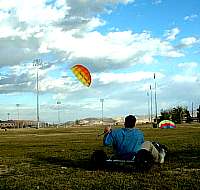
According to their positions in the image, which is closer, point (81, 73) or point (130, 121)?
point (130, 121)

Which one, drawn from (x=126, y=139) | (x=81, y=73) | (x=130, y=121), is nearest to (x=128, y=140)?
(x=126, y=139)

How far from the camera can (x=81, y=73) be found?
32094mm

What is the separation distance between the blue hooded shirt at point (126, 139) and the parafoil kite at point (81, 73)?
17.7 metres

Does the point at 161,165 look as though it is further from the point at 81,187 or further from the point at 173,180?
the point at 81,187

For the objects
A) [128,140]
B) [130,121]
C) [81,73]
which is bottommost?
[128,140]

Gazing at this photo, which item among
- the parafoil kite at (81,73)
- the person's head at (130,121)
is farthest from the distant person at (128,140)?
the parafoil kite at (81,73)

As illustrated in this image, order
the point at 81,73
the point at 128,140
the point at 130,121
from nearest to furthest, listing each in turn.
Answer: the point at 130,121 < the point at 128,140 < the point at 81,73

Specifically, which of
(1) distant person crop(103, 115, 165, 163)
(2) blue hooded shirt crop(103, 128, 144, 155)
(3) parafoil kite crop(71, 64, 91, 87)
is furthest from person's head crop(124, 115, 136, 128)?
(3) parafoil kite crop(71, 64, 91, 87)

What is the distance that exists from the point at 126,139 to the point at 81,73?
18.6 metres

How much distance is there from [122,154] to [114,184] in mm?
2938

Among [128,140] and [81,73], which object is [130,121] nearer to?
[128,140]

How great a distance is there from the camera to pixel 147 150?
13195 mm

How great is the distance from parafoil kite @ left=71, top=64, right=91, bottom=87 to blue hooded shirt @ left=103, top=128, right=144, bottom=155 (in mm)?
17724

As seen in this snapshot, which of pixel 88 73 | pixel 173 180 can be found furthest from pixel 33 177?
pixel 88 73
